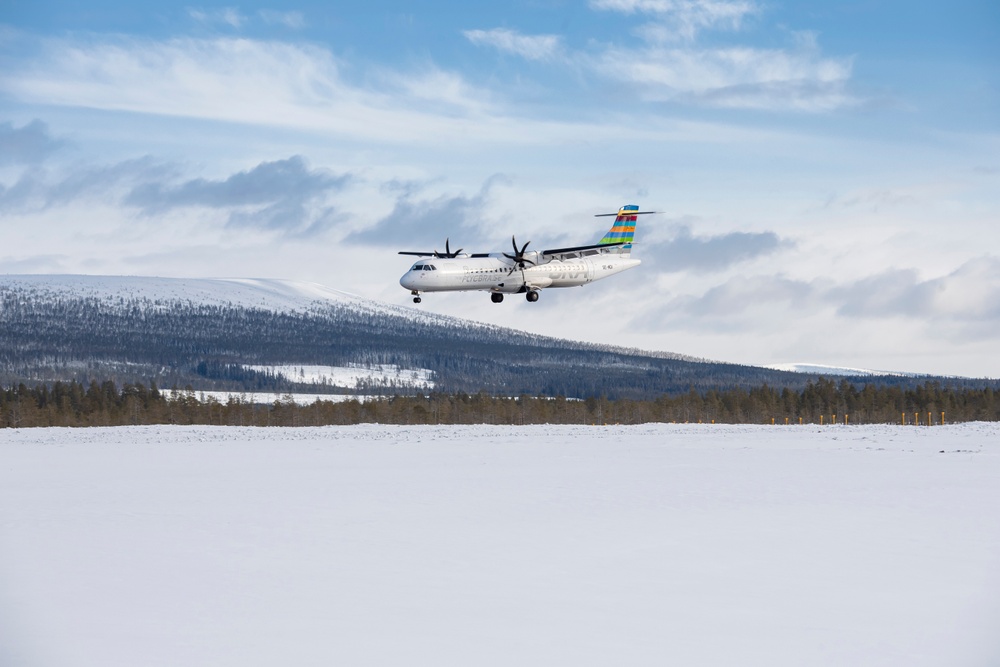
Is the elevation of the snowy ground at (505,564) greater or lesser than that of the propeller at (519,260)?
lesser

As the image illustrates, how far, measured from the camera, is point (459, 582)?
22703 mm

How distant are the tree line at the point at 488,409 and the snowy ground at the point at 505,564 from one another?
75.6 m

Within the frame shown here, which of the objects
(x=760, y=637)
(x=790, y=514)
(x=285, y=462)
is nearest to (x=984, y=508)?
(x=790, y=514)

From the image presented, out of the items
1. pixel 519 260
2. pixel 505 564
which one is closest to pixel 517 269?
pixel 519 260

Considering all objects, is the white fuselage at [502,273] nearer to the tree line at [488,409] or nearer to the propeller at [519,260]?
the propeller at [519,260]

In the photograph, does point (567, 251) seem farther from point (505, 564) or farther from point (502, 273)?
point (505, 564)

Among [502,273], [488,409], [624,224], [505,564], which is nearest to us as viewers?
[505,564]

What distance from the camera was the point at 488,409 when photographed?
140m

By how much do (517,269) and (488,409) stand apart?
74862mm

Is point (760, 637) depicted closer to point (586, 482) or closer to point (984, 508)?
point (984, 508)

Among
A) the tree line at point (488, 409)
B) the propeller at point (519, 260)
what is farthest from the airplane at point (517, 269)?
the tree line at point (488, 409)

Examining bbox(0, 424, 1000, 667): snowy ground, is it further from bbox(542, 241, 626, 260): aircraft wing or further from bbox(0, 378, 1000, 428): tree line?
bbox(0, 378, 1000, 428): tree line

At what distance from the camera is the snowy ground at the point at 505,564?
716 inches

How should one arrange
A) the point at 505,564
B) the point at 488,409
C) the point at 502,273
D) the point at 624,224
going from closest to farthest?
1. the point at 505,564
2. the point at 502,273
3. the point at 624,224
4. the point at 488,409
